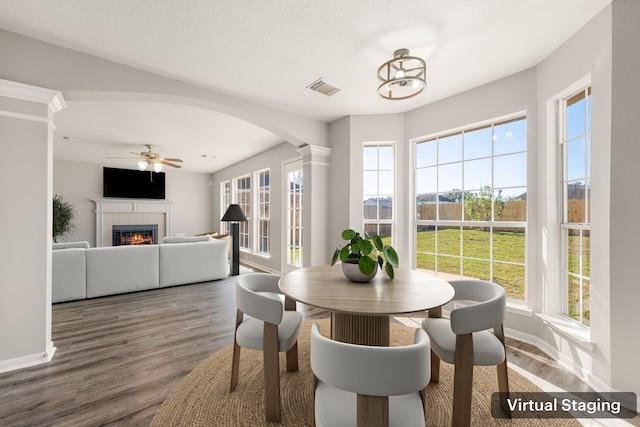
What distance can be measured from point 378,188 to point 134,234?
736 cm

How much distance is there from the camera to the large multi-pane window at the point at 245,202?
7.00m

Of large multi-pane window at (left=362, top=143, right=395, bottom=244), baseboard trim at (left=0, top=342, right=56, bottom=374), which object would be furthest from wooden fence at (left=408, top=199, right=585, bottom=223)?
baseboard trim at (left=0, top=342, right=56, bottom=374)

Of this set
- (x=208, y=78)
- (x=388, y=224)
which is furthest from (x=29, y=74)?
(x=388, y=224)

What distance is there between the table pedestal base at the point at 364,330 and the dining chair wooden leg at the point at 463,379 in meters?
0.45

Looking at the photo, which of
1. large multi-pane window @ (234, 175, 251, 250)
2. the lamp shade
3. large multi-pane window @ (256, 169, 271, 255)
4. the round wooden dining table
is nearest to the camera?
the round wooden dining table

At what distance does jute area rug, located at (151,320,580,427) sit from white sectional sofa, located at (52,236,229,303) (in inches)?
106

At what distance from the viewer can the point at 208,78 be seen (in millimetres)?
2875

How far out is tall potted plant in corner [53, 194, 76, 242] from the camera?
6461 millimetres

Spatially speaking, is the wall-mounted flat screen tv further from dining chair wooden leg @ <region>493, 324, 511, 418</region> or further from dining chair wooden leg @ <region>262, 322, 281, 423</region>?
dining chair wooden leg @ <region>493, 324, 511, 418</region>

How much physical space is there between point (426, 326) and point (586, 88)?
2.35 meters

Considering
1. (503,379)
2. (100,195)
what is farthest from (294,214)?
(100,195)

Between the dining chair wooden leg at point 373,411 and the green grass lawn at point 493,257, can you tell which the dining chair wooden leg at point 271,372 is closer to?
the dining chair wooden leg at point 373,411

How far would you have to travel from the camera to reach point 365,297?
1541 mm

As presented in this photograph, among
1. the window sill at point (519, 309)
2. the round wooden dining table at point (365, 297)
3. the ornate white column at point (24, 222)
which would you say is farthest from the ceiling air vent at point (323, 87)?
the window sill at point (519, 309)
